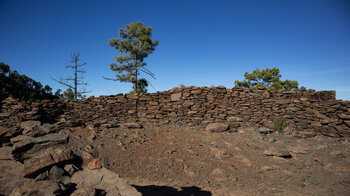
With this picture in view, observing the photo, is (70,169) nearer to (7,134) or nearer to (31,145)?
(31,145)

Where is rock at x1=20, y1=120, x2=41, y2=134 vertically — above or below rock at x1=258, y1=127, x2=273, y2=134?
above

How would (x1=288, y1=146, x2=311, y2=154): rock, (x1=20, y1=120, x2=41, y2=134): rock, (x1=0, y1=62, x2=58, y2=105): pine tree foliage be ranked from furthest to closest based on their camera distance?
1. (x1=0, y1=62, x2=58, y2=105): pine tree foliage
2. (x1=20, y1=120, x2=41, y2=134): rock
3. (x1=288, y1=146, x2=311, y2=154): rock

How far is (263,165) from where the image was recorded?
5.07m

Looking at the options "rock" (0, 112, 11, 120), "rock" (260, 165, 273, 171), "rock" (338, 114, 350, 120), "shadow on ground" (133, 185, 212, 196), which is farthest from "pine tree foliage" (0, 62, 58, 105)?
"rock" (338, 114, 350, 120)

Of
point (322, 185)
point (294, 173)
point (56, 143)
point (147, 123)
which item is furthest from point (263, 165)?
point (56, 143)

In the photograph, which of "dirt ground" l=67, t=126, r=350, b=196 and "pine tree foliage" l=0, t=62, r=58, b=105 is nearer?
"dirt ground" l=67, t=126, r=350, b=196

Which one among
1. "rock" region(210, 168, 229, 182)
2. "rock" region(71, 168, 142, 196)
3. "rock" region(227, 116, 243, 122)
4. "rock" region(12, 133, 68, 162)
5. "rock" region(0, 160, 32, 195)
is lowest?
"rock" region(210, 168, 229, 182)

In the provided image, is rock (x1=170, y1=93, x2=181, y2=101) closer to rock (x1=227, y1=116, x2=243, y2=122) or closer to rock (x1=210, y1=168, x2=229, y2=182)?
rock (x1=227, y1=116, x2=243, y2=122)

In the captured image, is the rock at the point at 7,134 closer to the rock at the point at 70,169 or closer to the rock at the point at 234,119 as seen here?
the rock at the point at 70,169

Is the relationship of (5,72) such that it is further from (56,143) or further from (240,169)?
(240,169)

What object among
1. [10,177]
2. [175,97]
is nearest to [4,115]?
[10,177]

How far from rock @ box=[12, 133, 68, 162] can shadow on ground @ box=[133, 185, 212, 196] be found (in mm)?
2356

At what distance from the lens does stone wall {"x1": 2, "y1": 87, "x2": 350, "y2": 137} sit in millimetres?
7266

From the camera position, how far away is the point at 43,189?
245 cm
